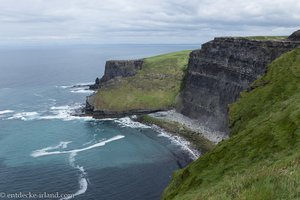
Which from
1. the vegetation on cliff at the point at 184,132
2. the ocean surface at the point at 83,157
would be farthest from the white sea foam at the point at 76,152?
the vegetation on cliff at the point at 184,132

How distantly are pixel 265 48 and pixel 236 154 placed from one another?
7164 cm

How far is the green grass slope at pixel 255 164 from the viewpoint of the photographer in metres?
17.3

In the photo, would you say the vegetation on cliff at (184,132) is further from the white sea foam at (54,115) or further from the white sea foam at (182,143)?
the white sea foam at (54,115)

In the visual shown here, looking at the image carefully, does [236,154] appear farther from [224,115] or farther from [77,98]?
[77,98]

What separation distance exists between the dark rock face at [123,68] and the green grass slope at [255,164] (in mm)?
130616

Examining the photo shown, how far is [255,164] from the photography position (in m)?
31.6

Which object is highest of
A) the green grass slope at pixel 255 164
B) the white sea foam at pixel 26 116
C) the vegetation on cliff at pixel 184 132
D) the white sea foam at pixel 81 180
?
the green grass slope at pixel 255 164

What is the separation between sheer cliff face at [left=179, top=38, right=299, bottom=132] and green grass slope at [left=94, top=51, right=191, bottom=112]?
9818 mm

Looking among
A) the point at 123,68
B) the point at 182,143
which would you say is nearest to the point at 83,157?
the point at 182,143

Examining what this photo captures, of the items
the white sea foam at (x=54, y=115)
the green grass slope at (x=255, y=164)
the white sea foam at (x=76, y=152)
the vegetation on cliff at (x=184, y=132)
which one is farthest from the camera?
the white sea foam at (x=54, y=115)

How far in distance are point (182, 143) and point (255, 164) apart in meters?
73.2

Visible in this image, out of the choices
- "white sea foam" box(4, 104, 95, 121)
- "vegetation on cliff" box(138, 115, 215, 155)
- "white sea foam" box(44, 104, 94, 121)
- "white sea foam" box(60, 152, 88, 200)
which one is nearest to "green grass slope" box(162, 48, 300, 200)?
"white sea foam" box(60, 152, 88, 200)

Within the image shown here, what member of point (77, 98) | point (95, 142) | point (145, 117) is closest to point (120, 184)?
point (95, 142)

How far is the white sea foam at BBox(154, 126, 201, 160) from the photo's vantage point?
94562 mm
